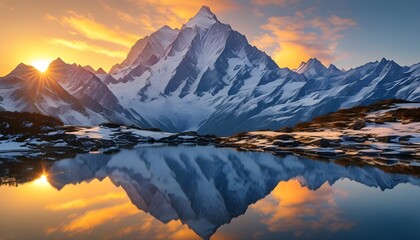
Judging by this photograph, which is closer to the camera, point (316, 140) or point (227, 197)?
point (227, 197)

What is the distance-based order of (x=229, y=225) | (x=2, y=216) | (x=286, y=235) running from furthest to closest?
(x=2, y=216)
(x=229, y=225)
(x=286, y=235)

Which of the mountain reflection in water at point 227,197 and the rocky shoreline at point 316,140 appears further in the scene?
the rocky shoreline at point 316,140

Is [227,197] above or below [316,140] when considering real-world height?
below

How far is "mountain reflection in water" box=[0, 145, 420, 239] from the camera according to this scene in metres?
30.9

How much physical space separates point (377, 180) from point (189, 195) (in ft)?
97.2

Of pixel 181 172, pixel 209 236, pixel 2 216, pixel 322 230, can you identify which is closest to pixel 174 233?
pixel 209 236

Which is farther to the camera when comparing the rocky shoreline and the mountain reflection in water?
the rocky shoreline

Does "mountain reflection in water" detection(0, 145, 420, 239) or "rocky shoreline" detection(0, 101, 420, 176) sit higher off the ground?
"rocky shoreline" detection(0, 101, 420, 176)

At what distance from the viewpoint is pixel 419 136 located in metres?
110

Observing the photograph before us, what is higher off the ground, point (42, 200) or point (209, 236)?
point (42, 200)

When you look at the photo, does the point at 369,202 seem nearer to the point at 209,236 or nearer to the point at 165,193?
the point at 209,236

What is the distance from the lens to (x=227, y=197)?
4641 cm

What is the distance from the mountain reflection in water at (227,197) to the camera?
30.9 m

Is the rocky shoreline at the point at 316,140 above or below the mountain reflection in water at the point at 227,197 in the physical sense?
above
